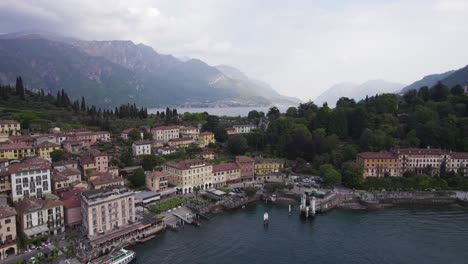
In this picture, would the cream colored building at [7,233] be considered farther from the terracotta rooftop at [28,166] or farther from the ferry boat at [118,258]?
the terracotta rooftop at [28,166]

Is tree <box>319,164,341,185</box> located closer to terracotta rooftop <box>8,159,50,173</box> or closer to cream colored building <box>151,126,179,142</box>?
cream colored building <box>151,126,179,142</box>

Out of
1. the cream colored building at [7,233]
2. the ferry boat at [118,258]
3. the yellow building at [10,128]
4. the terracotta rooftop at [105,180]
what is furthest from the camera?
the yellow building at [10,128]

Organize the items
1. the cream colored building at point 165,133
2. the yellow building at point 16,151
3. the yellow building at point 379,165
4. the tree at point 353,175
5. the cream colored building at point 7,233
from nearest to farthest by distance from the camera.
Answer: the cream colored building at point 7,233, the yellow building at point 16,151, the tree at point 353,175, the yellow building at point 379,165, the cream colored building at point 165,133

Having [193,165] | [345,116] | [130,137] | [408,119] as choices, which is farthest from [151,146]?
[408,119]

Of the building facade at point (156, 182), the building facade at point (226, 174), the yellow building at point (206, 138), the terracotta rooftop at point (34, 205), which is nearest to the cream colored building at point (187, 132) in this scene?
the yellow building at point (206, 138)

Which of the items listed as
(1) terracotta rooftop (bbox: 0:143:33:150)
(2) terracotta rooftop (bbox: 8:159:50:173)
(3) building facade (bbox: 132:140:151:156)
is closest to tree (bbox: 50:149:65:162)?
(1) terracotta rooftop (bbox: 0:143:33:150)

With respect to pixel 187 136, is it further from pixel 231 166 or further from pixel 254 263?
pixel 254 263

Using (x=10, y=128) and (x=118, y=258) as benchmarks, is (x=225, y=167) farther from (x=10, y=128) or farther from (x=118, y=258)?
(x=10, y=128)

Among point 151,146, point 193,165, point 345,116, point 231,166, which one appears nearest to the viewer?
point 193,165
